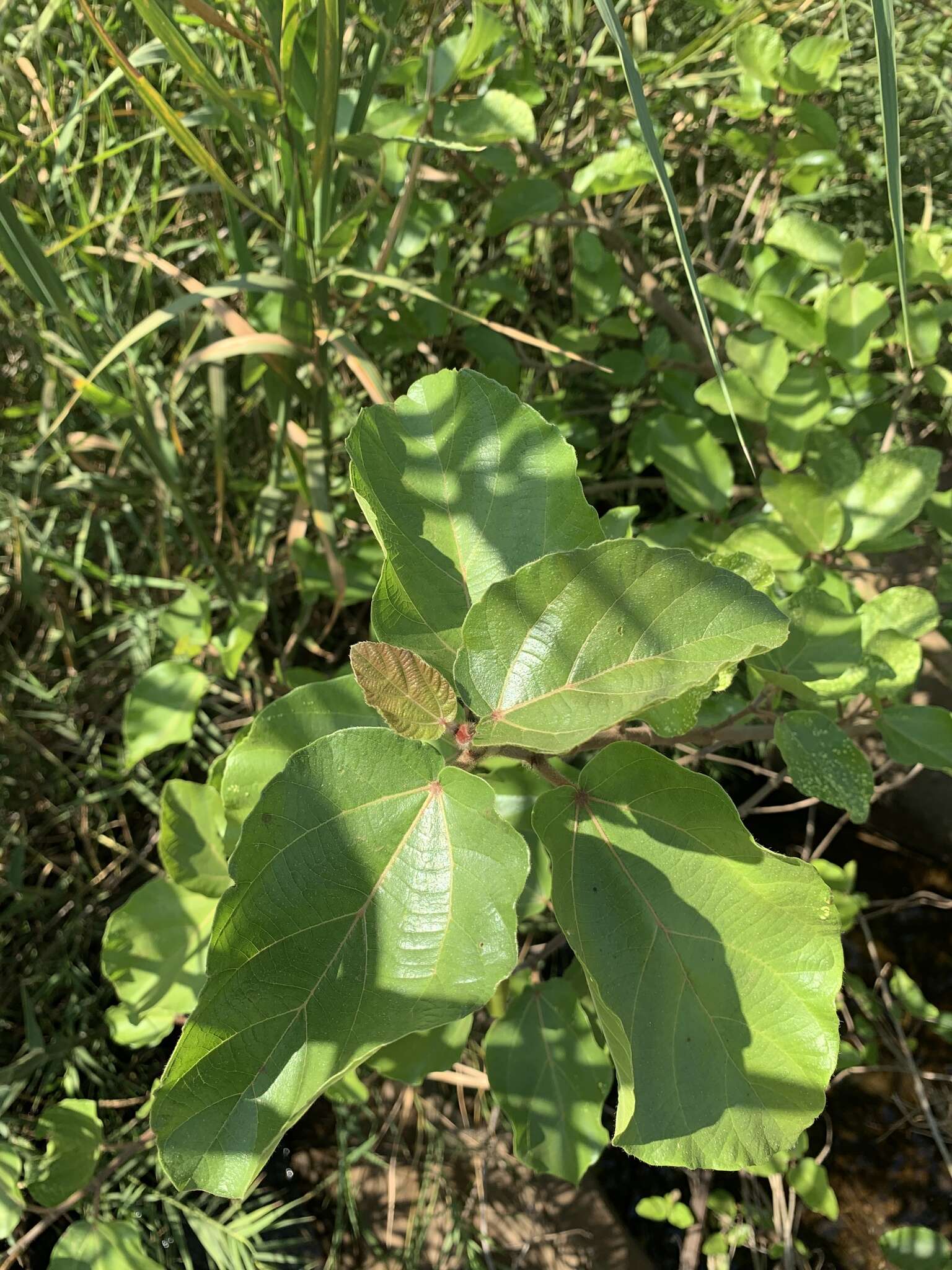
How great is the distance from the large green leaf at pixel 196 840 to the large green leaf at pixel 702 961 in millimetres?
472

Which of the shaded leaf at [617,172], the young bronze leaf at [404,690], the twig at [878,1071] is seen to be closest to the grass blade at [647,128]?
the young bronze leaf at [404,690]

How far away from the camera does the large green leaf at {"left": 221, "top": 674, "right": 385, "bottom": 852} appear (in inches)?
28.9

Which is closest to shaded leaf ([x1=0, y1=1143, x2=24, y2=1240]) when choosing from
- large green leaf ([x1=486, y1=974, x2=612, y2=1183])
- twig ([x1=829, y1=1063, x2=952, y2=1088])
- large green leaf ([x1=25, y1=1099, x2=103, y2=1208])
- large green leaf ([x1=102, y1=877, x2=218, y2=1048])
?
large green leaf ([x1=25, y1=1099, x2=103, y2=1208])

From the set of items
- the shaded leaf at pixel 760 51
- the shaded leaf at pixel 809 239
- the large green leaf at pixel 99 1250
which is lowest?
the large green leaf at pixel 99 1250

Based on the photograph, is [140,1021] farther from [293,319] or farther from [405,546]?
[293,319]

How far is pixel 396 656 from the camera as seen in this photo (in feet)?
1.94

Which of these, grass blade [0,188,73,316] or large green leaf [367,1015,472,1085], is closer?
large green leaf [367,1015,472,1085]

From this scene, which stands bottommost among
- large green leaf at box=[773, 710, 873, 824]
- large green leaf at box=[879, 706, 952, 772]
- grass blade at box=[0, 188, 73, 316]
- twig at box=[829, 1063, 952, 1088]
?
twig at box=[829, 1063, 952, 1088]

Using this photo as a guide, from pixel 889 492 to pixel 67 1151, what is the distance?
1.28 meters

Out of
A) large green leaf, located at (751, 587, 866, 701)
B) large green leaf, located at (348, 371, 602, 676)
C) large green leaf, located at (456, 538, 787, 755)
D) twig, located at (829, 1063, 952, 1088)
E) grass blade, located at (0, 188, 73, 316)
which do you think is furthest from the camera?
twig, located at (829, 1063, 952, 1088)

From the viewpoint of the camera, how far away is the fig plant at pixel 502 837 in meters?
0.53

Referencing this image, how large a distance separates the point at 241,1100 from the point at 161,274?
1.48 meters

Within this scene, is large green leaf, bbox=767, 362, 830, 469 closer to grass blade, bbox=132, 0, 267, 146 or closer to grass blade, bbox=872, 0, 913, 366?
grass blade, bbox=872, 0, 913, 366

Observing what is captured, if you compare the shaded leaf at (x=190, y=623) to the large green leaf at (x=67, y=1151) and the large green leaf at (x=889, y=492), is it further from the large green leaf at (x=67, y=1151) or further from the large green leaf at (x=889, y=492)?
the large green leaf at (x=889, y=492)
